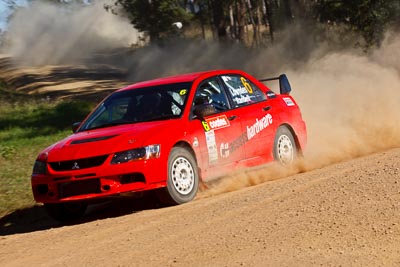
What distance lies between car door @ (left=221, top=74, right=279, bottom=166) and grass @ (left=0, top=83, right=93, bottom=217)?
121 inches

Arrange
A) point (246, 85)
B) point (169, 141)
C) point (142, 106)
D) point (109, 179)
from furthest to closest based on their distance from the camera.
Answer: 1. point (246, 85)
2. point (142, 106)
3. point (169, 141)
4. point (109, 179)

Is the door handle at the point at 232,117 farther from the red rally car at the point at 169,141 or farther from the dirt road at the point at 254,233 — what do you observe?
the dirt road at the point at 254,233

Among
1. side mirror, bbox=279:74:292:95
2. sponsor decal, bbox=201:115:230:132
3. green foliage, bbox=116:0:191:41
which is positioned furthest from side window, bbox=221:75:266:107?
green foliage, bbox=116:0:191:41

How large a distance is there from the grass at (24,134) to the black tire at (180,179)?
276cm

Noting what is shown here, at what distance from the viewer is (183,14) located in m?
60.5

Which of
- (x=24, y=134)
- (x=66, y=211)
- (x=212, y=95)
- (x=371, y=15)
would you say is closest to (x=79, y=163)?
(x=66, y=211)

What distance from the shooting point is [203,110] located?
8695 mm

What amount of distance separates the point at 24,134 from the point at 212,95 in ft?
30.8

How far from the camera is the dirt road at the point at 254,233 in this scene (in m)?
5.55

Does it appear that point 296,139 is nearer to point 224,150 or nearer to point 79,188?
point 224,150

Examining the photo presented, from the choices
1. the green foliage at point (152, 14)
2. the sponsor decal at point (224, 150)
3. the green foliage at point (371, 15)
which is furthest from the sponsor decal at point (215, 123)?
the green foliage at point (152, 14)

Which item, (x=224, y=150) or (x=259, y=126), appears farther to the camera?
(x=259, y=126)

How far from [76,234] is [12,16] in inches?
2908

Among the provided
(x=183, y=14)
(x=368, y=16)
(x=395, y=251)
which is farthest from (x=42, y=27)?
(x=395, y=251)
